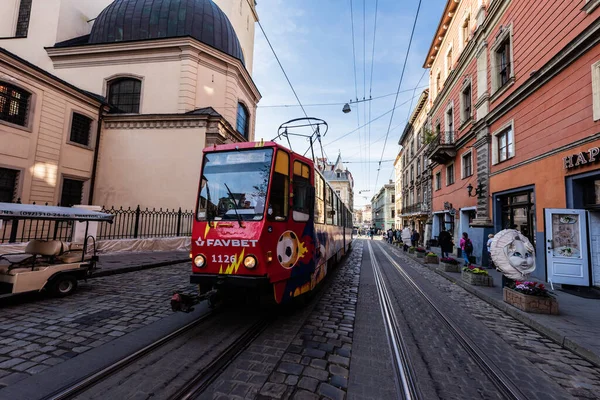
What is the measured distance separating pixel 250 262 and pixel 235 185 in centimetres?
149

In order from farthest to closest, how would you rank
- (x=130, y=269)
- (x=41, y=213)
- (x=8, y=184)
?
(x=8, y=184), (x=130, y=269), (x=41, y=213)

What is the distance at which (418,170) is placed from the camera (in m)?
31.5

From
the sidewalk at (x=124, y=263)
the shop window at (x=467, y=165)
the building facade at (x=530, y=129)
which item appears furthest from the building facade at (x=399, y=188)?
the sidewalk at (x=124, y=263)

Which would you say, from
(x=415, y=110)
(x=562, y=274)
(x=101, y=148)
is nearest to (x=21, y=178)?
(x=101, y=148)

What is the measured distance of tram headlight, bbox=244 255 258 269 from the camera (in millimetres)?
4488

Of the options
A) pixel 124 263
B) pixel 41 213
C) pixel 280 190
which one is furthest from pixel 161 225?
pixel 280 190

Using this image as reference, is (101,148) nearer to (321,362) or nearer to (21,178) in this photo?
(21,178)

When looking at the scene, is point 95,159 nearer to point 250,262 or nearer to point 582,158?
point 250,262

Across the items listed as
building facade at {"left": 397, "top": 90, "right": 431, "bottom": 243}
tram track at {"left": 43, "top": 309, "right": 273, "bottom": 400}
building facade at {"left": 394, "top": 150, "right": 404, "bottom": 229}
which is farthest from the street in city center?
building facade at {"left": 394, "top": 150, "right": 404, "bottom": 229}

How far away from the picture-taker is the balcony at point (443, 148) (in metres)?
19.1

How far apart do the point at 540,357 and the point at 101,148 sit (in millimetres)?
22529

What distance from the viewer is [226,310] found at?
5734 millimetres

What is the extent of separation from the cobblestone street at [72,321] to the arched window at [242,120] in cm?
1649

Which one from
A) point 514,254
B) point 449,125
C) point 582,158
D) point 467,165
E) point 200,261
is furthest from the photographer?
point 449,125
